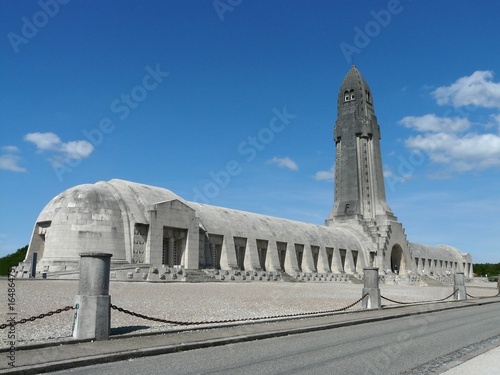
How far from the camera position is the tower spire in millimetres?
61250

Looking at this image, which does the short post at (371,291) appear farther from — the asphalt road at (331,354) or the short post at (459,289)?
the short post at (459,289)

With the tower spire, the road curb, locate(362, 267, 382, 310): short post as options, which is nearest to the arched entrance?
the tower spire

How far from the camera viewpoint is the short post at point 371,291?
17.2m

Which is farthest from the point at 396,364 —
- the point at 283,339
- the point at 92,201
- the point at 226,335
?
the point at 92,201

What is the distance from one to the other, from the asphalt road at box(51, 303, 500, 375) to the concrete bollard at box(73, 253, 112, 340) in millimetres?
1535

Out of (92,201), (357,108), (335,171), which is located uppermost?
(357,108)

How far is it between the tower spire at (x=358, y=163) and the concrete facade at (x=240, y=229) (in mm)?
133

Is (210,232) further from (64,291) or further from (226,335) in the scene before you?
(226,335)

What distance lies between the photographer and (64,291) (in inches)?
670

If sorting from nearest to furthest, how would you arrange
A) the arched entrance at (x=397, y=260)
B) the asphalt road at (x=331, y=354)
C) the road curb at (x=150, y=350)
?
the road curb at (x=150, y=350)
the asphalt road at (x=331, y=354)
the arched entrance at (x=397, y=260)

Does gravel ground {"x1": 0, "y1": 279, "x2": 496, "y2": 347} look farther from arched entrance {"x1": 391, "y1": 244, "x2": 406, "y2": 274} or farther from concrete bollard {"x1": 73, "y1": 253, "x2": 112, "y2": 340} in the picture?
arched entrance {"x1": 391, "y1": 244, "x2": 406, "y2": 274}

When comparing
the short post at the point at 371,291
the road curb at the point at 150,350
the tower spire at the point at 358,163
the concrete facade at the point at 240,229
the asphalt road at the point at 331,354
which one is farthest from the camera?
the tower spire at the point at 358,163

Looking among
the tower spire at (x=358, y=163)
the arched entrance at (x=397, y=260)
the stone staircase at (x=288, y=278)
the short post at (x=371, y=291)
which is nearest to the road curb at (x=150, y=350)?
the short post at (x=371, y=291)

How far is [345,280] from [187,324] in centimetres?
4122
